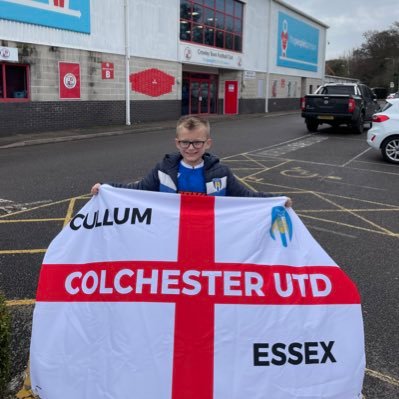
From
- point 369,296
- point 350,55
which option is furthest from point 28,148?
point 350,55

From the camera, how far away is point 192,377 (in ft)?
7.90

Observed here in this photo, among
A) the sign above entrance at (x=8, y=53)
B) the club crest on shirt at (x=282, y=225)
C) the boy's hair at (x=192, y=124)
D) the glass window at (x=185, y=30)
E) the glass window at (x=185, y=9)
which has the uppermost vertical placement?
the glass window at (x=185, y=9)

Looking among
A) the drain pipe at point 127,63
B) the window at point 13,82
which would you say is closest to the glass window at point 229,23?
the drain pipe at point 127,63

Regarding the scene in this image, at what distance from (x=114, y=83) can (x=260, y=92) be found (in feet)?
54.2

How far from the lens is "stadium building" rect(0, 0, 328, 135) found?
17516mm

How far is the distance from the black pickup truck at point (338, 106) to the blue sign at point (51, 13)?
9402 mm

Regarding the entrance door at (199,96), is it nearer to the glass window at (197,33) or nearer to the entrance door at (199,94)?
the entrance door at (199,94)

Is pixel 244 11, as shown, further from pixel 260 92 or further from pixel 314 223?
pixel 314 223

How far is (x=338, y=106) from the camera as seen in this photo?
736 inches

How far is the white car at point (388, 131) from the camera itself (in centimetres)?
1203

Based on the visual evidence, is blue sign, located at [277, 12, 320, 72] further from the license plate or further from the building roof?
the license plate

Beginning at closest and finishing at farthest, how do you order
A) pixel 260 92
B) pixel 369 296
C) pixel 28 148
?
pixel 369 296 < pixel 28 148 < pixel 260 92

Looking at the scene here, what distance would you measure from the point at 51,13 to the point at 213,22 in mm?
13455

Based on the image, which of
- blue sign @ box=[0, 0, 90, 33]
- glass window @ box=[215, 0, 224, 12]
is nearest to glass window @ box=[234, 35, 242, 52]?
glass window @ box=[215, 0, 224, 12]
